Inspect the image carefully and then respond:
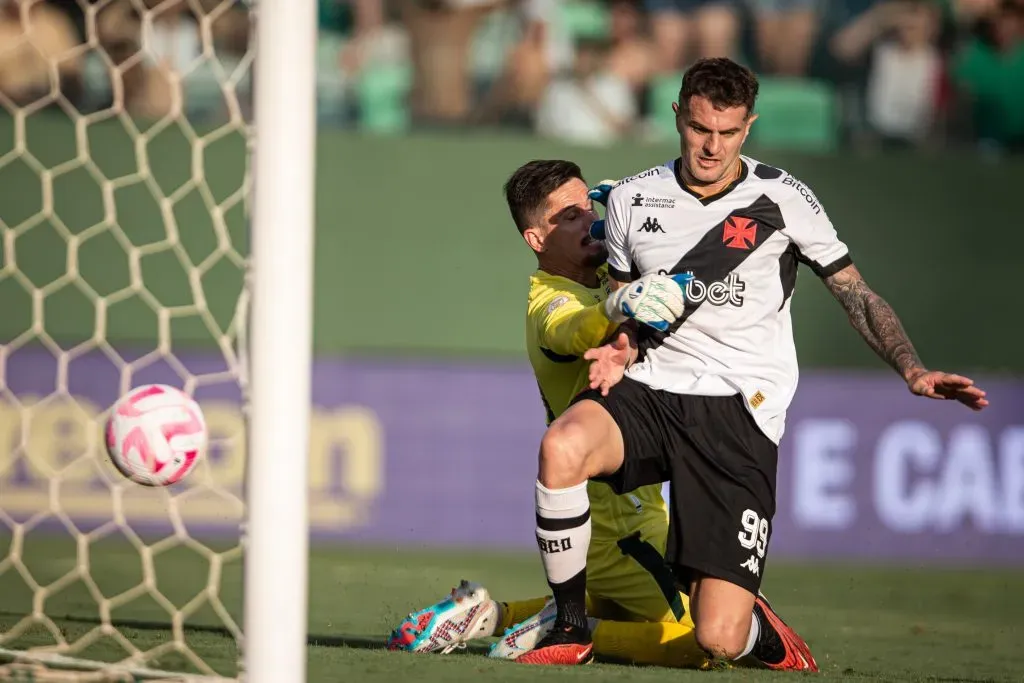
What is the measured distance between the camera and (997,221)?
9.99 m

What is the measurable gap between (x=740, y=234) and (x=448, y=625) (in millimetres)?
1694

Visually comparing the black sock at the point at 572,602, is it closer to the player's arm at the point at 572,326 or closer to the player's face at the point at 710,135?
the player's arm at the point at 572,326

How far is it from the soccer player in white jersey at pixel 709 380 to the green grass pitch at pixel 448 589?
0.29m

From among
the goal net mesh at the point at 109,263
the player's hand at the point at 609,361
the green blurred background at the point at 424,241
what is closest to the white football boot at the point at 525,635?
the player's hand at the point at 609,361

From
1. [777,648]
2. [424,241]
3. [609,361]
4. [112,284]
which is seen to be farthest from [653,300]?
[112,284]

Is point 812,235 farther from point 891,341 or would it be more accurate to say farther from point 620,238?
point 620,238

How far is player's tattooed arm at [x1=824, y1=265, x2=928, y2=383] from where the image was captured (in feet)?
14.8

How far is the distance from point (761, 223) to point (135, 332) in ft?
19.0

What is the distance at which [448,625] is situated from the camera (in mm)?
5000

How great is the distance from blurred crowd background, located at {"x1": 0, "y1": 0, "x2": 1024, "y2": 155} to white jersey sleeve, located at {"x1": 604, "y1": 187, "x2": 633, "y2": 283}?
495cm

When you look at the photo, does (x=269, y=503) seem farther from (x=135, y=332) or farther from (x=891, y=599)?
(x=135, y=332)

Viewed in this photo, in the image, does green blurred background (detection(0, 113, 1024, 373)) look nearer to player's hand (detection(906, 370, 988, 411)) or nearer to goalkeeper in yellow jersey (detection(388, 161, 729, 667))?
goalkeeper in yellow jersey (detection(388, 161, 729, 667))

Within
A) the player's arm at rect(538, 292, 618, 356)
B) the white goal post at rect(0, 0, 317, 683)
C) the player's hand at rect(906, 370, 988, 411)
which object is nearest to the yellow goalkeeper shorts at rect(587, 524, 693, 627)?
the player's arm at rect(538, 292, 618, 356)

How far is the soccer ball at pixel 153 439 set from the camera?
14.5 feet
